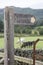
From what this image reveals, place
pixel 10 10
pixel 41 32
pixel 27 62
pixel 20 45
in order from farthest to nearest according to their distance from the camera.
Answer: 1. pixel 20 45
2. pixel 41 32
3. pixel 27 62
4. pixel 10 10

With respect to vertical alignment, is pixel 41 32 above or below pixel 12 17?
below

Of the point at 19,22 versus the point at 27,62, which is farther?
the point at 27,62

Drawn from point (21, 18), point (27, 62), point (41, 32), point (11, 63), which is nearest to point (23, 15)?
point (21, 18)

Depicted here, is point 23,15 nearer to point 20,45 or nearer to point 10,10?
point 10,10

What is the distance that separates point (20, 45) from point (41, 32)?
153 centimetres

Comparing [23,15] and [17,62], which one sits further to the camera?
[17,62]

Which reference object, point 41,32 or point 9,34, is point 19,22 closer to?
point 9,34

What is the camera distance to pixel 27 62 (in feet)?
17.0

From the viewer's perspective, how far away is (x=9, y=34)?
4328 mm

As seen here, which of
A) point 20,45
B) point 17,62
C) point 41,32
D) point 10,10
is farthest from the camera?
point 20,45

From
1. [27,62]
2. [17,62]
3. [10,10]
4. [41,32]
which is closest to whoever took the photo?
[10,10]

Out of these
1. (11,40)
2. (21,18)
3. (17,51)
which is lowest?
(17,51)

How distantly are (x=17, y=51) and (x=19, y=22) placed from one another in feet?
12.3

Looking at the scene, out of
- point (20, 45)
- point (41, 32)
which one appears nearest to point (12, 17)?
point (41, 32)
